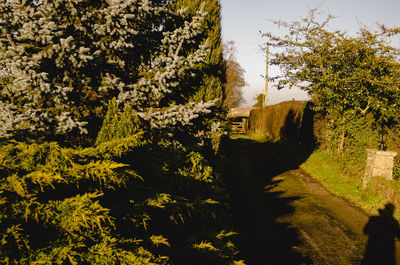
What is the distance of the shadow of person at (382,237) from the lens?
4737mm

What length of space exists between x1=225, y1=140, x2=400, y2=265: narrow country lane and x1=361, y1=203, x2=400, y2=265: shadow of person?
0.04 m

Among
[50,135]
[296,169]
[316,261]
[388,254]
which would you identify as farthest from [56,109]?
[296,169]

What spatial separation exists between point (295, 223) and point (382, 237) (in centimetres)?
191

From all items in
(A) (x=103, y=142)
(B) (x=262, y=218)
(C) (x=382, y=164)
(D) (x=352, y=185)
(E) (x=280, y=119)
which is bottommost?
(B) (x=262, y=218)

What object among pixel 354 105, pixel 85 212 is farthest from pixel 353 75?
pixel 85 212

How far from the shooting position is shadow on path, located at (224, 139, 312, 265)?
186 inches

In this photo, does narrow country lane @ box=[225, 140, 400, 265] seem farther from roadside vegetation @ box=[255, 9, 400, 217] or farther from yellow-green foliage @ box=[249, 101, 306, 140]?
yellow-green foliage @ box=[249, 101, 306, 140]

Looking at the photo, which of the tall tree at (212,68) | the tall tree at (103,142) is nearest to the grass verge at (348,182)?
the tall tree at (212,68)

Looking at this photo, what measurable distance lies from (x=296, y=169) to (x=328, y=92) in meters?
4.25

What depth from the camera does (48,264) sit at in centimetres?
146

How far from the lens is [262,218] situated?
6320 millimetres

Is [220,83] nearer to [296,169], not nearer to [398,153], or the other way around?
[398,153]

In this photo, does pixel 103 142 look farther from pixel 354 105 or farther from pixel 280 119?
pixel 280 119

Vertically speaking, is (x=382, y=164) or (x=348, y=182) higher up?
(x=382, y=164)
